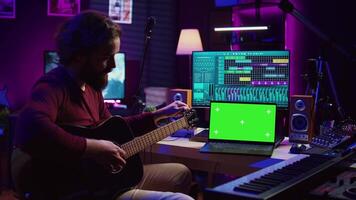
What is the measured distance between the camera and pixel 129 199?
80.5 inches

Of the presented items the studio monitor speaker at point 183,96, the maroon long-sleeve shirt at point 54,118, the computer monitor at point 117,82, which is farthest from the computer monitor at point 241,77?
the computer monitor at point 117,82

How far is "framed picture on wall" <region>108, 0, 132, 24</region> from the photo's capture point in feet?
17.0

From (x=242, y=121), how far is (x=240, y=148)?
0.20 m

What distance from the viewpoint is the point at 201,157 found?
2.46m

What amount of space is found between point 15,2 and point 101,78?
275 centimetres

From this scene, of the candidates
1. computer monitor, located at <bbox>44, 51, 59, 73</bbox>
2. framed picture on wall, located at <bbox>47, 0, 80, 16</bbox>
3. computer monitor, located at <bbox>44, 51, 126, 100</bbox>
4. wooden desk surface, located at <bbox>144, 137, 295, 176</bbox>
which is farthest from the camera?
framed picture on wall, located at <bbox>47, 0, 80, 16</bbox>

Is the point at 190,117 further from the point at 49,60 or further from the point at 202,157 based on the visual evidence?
the point at 49,60

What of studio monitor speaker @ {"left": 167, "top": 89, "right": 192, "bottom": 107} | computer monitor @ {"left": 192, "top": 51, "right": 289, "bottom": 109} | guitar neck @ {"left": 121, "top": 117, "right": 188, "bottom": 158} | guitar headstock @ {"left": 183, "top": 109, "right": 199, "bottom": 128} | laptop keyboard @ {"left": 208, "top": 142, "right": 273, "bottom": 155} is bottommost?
laptop keyboard @ {"left": 208, "top": 142, "right": 273, "bottom": 155}

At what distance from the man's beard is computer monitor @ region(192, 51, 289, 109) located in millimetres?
902

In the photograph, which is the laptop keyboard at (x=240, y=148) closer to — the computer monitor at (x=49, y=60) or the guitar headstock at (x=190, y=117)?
the guitar headstock at (x=190, y=117)

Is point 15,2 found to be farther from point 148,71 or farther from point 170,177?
point 170,177

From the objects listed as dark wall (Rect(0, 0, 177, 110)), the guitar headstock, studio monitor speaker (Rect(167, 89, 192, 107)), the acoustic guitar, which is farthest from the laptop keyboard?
dark wall (Rect(0, 0, 177, 110))

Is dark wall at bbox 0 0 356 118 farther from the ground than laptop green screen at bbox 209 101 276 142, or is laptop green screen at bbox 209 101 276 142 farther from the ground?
dark wall at bbox 0 0 356 118

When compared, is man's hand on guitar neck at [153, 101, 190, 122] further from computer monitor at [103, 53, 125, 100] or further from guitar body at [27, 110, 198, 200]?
computer monitor at [103, 53, 125, 100]
